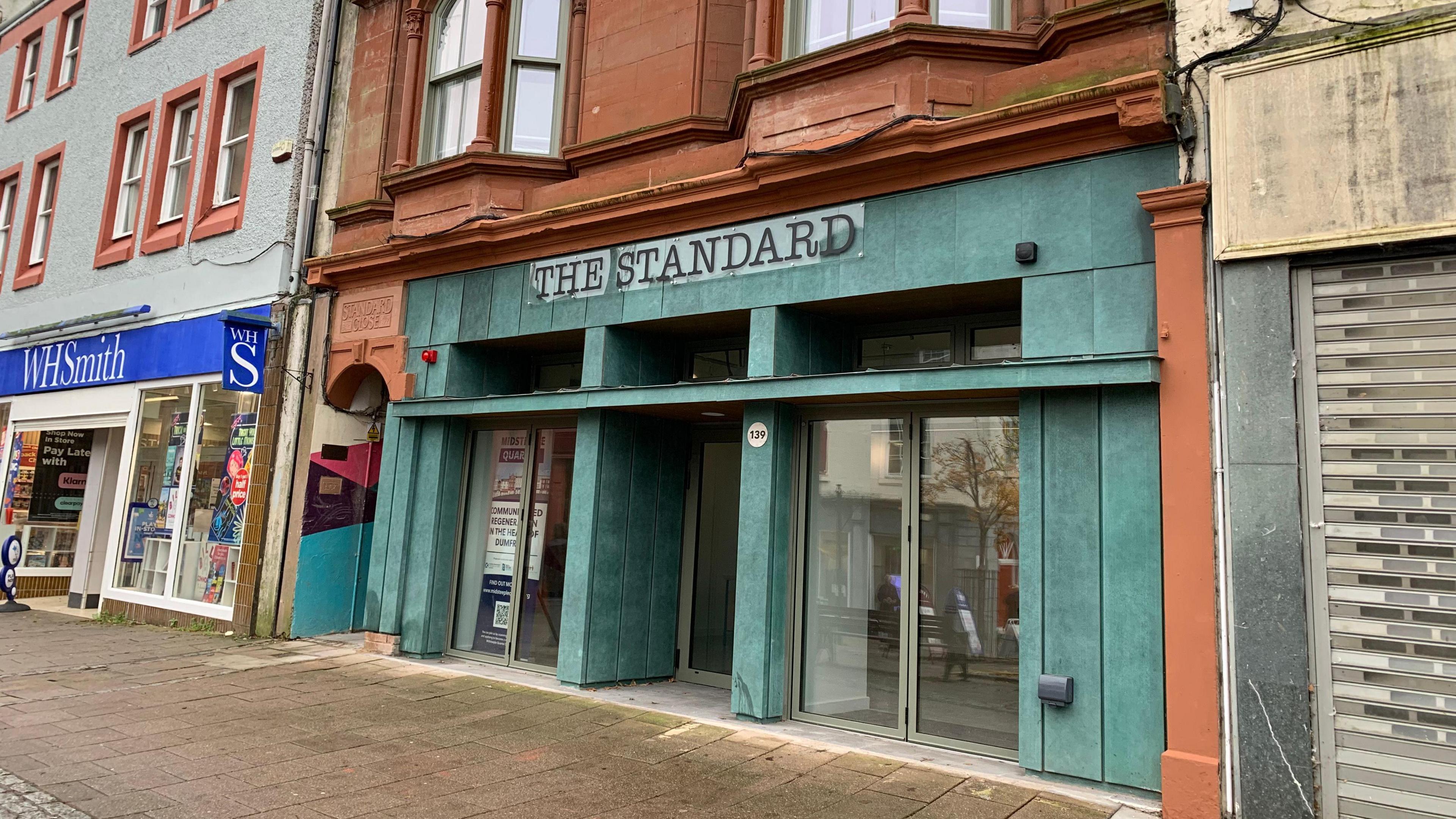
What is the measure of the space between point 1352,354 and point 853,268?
131 inches

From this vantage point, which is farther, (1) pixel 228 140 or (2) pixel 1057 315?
(1) pixel 228 140

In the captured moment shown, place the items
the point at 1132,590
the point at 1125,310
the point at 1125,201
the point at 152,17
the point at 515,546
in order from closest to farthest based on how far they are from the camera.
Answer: the point at 1132,590, the point at 1125,310, the point at 1125,201, the point at 515,546, the point at 152,17

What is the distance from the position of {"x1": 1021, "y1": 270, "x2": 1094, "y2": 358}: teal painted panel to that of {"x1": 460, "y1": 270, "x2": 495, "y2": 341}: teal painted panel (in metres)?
5.74

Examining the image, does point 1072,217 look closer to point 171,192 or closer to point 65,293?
point 171,192

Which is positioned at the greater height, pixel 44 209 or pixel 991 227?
pixel 44 209

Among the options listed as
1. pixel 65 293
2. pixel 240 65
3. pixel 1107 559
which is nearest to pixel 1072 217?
pixel 1107 559

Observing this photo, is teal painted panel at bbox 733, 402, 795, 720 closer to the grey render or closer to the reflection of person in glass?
the reflection of person in glass

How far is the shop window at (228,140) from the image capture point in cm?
1280

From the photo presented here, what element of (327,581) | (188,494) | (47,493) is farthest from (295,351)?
(47,493)

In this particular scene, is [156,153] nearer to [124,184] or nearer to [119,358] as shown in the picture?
[124,184]

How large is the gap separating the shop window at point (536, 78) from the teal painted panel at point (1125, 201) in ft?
19.5

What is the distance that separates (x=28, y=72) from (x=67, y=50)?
1916mm

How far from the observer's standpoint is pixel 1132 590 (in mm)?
5582

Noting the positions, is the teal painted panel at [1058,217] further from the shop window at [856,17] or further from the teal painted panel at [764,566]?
the teal painted panel at [764,566]
